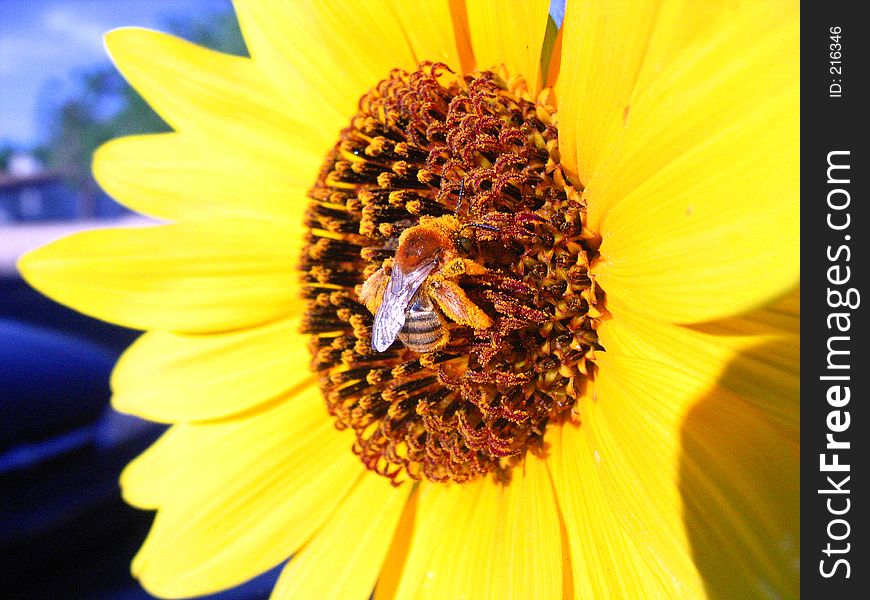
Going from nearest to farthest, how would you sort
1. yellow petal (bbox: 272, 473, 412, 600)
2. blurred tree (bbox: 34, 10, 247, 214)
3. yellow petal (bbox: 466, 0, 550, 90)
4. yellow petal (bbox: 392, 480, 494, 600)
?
yellow petal (bbox: 466, 0, 550, 90), yellow petal (bbox: 392, 480, 494, 600), yellow petal (bbox: 272, 473, 412, 600), blurred tree (bbox: 34, 10, 247, 214)

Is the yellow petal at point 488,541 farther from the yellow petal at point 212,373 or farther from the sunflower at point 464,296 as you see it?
the yellow petal at point 212,373

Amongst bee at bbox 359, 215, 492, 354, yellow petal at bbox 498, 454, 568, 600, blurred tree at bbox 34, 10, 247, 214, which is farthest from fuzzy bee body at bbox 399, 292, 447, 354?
blurred tree at bbox 34, 10, 247, 214

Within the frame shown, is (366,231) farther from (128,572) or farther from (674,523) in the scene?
(128,572)

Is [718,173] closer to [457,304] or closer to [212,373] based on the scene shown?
[457,304]

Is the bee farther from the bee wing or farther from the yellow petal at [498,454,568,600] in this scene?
the yellow petal at [498,454,568,600]

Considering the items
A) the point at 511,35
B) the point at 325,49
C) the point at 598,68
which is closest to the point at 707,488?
the point at 598,68
